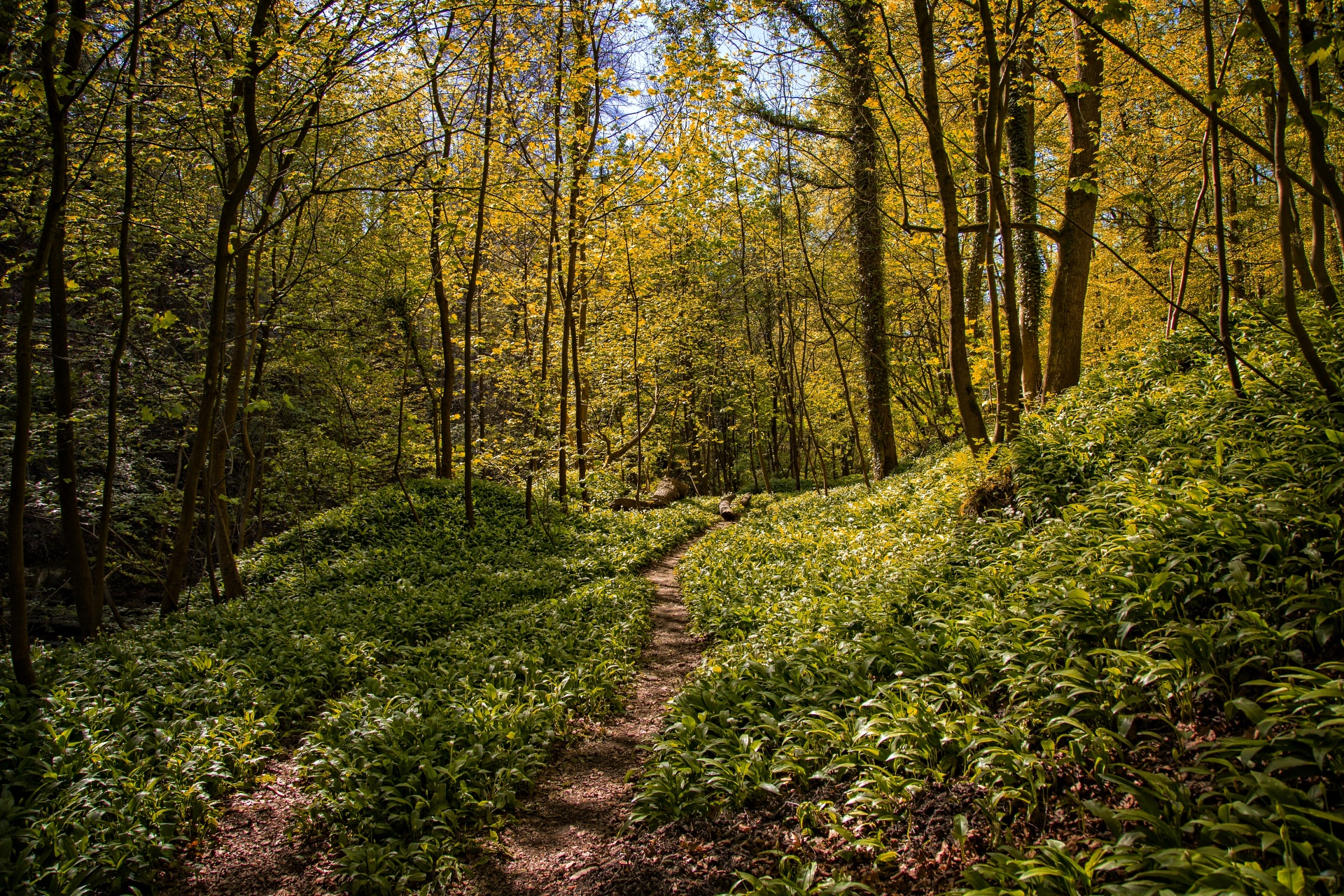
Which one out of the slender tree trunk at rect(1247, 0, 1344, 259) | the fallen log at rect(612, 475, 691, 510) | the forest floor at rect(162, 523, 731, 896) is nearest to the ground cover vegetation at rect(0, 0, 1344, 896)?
the slender tree trunk at rect(1247, 0, 1344, 259)

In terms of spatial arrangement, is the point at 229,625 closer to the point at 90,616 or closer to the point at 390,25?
the point at 90,616

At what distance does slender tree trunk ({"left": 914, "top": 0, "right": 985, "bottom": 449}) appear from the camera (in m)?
6.59

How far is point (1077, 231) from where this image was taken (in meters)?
8.50

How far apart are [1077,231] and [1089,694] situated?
26.3ft

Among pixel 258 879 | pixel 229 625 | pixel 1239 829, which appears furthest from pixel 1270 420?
pixel 229 625

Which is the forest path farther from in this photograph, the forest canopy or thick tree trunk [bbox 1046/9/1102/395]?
thick tree trunk [bbox 1046/9/1102/395]

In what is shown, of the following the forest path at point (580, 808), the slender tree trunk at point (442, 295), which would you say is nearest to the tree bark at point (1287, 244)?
the forest path at point (580, 808)

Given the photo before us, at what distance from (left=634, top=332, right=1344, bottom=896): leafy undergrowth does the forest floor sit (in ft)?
1.35

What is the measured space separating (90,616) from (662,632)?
715 centimetres

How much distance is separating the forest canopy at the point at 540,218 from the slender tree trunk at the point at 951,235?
1.7 inches

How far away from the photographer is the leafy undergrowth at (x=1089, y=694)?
2.19 m

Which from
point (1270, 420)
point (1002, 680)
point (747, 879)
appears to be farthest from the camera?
point (1270, 420)

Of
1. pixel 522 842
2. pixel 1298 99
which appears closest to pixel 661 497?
pixel 522 842

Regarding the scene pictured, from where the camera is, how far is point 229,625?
7648 mm
